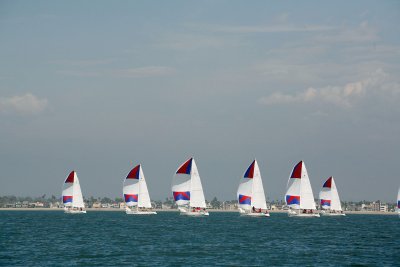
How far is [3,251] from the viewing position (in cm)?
5584

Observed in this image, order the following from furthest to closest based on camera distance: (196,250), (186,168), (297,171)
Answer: (297,171)
(186,168)
(196,250)

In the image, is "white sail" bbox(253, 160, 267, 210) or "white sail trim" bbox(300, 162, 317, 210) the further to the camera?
"white sail trim" bbox(300, 162, 317, 210)

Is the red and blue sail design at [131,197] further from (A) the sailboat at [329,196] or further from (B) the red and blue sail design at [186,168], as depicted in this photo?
(A) the sailboat at [329,196]

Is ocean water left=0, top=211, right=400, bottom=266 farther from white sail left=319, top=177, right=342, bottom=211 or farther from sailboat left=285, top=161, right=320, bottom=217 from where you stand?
white sail left=319, top=177, right=342, bottom=211

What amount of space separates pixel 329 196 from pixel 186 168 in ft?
132

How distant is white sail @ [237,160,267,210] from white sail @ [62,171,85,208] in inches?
1562

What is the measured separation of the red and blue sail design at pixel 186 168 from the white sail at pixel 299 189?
60.1 feet

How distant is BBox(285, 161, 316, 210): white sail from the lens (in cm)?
12550

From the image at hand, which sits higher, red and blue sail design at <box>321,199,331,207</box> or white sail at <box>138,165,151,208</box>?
white sail at <box>138,165,151,208</box>

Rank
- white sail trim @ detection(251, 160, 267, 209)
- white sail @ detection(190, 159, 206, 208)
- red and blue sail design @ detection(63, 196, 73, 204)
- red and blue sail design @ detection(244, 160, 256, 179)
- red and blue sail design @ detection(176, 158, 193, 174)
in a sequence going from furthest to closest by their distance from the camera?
red and blue sail design @ detection(63, 196, 73, 204)
white sail @ detection(190, 159, 206, 208)
red and blue sail design @ detection(176, 158, 193, 174)
white sail trim @ detection(251, 160, 267, 209)
red and blue sail design @ detection(244, 160, 256, 179)

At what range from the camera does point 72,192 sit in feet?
481

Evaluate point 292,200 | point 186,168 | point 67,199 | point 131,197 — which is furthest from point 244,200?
point 67,199

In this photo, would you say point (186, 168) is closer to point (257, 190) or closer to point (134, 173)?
point (257, 190)

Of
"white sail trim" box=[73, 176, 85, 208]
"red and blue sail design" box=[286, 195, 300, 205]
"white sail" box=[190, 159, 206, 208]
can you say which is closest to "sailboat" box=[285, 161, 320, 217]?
"red and blue sail design" box=[286, 195, 300, 205]
